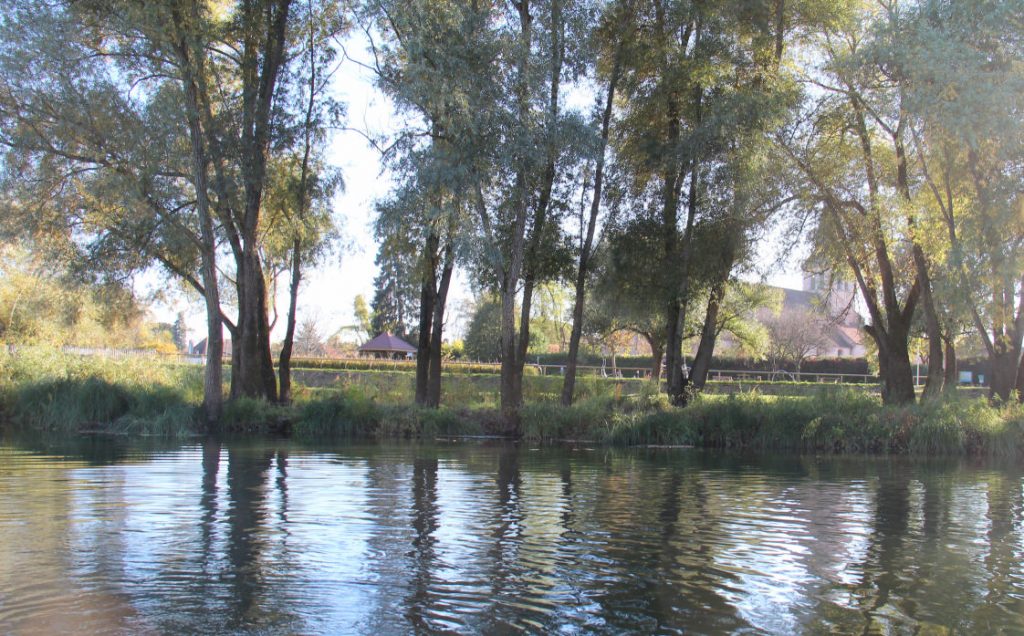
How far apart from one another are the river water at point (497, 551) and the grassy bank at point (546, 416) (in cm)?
644

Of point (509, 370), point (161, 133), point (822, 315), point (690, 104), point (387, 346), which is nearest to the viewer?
point (161, 133)

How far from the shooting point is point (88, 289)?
86.3ft

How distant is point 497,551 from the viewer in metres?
8.25

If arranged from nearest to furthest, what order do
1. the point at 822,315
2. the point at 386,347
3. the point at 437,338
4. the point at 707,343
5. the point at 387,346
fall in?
the point at 437,338 < the point at 707,343 < the point at 822,315 < the point at 386,347 < the point at 387,346

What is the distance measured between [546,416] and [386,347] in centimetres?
4496

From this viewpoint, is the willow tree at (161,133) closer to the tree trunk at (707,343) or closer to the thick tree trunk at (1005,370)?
the tree trunk at (707,343)

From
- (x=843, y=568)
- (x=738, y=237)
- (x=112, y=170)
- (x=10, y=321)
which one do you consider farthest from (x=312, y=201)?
(x=10, y=321)

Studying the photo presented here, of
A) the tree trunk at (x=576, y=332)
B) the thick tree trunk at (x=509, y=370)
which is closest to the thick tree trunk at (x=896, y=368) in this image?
the tree trunk at (x=576, y=332)

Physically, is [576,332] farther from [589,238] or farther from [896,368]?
[896,368]

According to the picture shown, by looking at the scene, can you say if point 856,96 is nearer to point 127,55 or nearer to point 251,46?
point 251,46

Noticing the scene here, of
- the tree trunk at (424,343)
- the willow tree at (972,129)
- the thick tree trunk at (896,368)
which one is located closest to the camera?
the willow tree at (972,129)

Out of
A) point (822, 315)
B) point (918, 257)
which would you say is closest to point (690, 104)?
point (918, 257)

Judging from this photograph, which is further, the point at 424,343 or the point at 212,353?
the point at 424,343

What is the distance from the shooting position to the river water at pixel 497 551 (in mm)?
6156
